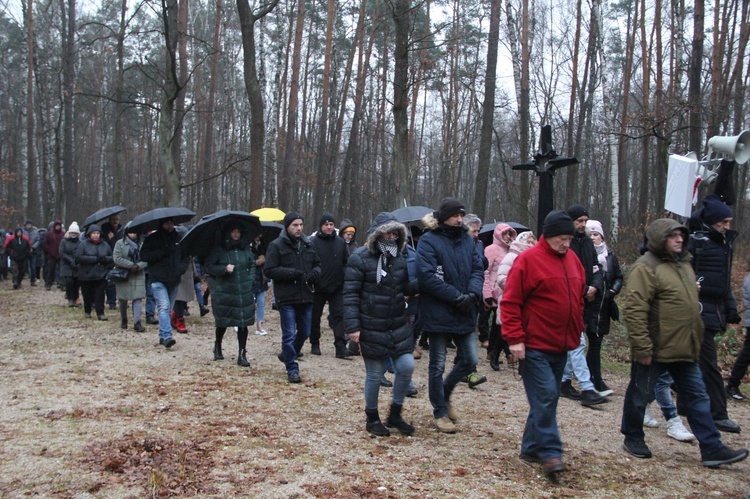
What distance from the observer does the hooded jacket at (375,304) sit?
5.74m

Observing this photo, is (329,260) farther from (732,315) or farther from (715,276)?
(732,315)

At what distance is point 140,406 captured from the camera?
6.71 m

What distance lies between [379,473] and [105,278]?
954 cm

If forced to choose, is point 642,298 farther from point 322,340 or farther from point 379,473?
point 322,340

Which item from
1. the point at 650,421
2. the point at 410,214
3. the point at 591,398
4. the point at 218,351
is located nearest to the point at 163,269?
the point at 218,351

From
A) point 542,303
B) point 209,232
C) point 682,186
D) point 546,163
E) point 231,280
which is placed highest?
point 546,163

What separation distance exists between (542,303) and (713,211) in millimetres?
2517

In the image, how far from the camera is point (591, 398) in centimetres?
731

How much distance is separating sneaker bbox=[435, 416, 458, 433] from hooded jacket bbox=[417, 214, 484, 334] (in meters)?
0.83

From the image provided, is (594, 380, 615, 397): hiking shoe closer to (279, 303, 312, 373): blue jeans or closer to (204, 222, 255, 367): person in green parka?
(279, 303, 312, 373): blue jeans

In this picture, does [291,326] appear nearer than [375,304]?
No

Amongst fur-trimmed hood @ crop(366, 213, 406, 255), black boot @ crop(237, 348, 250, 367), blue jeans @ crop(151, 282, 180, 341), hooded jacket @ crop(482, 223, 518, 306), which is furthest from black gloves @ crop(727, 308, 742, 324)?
blue jeans @ crop(151, 282, 180, 341)

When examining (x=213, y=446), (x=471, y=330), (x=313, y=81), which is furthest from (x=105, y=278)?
(x=313, y=81)

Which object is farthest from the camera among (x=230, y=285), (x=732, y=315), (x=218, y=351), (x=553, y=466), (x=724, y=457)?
(x=218, y=351)
